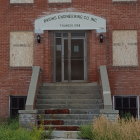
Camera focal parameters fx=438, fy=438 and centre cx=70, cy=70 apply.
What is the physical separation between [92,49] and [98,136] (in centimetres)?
804

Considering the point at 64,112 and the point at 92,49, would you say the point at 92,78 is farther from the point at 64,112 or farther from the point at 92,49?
the point at 64,112

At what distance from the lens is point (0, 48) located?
67.2 feet

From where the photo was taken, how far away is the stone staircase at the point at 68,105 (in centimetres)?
1678

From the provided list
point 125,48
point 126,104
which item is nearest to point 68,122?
point 126,104

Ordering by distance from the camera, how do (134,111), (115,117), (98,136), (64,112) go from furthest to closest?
(134,111) < (64,112) < (115,117) < (98,136)

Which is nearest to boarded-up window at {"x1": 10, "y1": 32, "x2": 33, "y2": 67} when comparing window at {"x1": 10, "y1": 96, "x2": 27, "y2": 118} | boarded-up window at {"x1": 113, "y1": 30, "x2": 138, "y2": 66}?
window at {"x1": 10, "y1": 96, "x2": 27, "y2": 118}

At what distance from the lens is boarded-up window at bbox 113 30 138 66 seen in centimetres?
2020

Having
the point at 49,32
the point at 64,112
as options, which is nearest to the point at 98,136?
the point at 64,112

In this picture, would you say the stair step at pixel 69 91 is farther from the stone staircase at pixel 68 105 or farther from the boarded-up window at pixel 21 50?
the boarded-up window at pixel 21 50

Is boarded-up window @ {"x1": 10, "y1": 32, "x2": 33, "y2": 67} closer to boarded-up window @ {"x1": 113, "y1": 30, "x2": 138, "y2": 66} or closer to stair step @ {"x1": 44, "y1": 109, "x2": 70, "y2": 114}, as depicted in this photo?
stair step @ {"x1": 44, "y1": 109, "x2": 70, "y2": 114}

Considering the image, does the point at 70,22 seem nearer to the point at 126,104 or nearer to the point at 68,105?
the point at 68,105

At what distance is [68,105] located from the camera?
1812cm

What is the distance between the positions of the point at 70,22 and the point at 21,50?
104 inches

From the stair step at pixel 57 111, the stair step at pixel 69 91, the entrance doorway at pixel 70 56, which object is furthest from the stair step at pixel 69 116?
the entrance doorway at pixel 70 56
